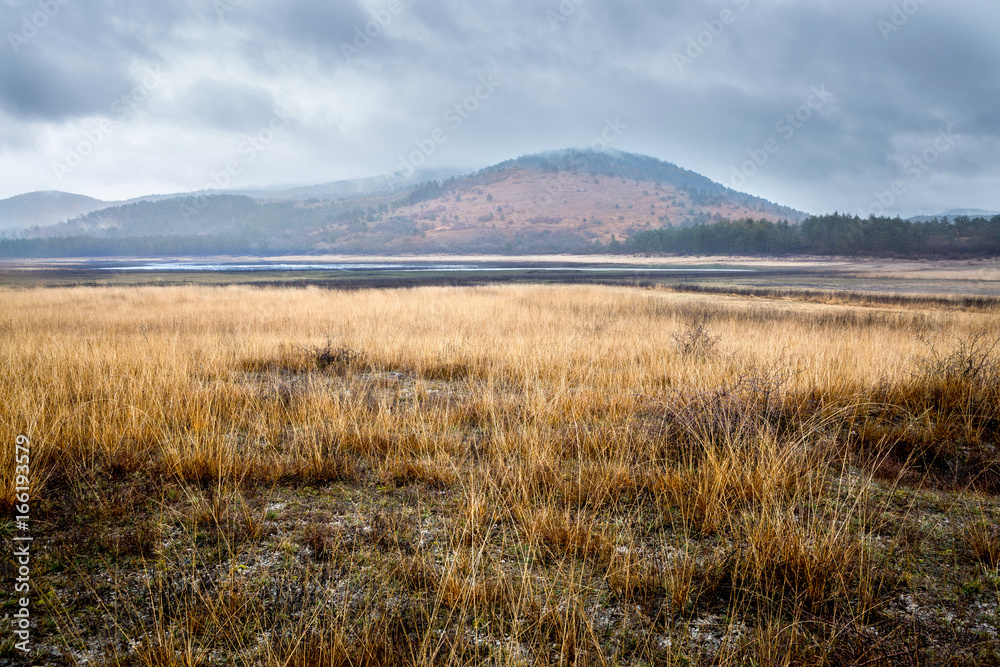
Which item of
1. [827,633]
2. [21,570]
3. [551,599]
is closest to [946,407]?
[827,633]

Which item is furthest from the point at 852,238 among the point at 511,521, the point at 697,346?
the point at 511,521

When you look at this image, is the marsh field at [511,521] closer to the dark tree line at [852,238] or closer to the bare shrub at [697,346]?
the bare shrub at [697,346]

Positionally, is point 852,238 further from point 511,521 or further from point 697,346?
point 511,521

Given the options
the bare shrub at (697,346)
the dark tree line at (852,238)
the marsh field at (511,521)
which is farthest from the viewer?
the dark tree line at (852,238)

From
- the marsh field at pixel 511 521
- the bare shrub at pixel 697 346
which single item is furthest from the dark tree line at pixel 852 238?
the marsh field at pixel 511 521

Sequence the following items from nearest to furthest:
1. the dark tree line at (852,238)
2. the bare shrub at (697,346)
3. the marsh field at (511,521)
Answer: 1. the marsh field at (511,521)
2. the bare shrub at (697,346)
3. the dark tree line at (852,238)

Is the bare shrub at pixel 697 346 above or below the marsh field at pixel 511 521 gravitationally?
above

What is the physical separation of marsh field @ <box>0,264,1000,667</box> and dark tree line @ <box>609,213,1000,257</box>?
3673 inches

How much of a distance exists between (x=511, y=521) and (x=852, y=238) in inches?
4178

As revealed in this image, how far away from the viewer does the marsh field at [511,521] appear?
2.50 m

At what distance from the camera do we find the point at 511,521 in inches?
147

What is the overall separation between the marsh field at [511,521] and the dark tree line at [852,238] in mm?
93301

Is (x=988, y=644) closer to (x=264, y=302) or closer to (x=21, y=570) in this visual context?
(x=21, y=570)

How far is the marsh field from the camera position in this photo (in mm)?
2504
